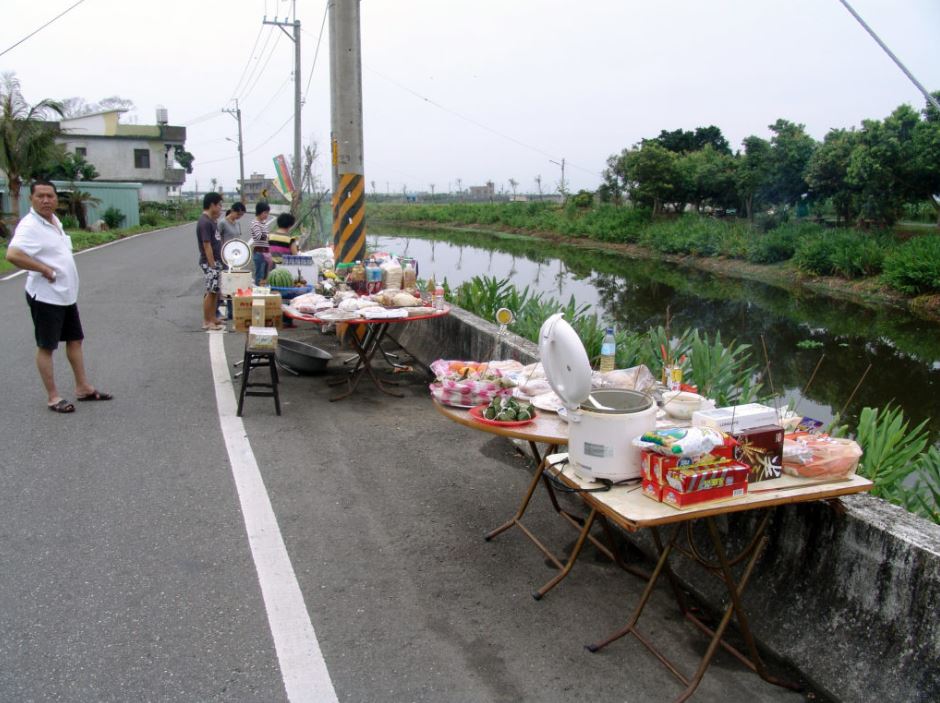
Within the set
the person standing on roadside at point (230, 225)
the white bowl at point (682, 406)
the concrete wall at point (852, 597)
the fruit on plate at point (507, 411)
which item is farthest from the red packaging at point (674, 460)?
the person standing on roadside at point (230, 225)

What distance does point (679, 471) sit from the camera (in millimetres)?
3033

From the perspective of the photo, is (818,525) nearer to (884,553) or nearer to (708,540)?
(884,553)

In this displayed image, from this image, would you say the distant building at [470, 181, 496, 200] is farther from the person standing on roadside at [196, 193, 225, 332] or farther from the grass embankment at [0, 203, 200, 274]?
the person standing on roadside at [196, 193, 225, 332]

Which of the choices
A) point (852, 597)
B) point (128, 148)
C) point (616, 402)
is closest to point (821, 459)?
point (852, 597)

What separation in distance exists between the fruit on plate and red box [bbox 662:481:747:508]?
114cm

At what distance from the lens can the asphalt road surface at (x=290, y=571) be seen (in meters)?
3.19

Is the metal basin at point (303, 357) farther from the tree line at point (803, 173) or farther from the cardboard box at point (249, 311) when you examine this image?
the tree line at point (803, 173)

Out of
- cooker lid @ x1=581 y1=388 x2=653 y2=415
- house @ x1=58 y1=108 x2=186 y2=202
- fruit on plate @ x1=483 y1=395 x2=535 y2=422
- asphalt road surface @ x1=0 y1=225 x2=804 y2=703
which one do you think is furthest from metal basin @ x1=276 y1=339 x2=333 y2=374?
house @ x1=58 y1=108 x2=186 y2=202

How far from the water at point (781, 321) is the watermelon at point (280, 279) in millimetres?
4938

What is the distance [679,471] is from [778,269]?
29.4m

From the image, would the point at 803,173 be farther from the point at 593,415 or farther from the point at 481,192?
the point at 481,192

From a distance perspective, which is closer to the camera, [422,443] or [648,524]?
[648,524]

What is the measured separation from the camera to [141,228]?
40.4 meters

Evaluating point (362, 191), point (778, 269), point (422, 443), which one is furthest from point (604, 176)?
point (422, 443)
